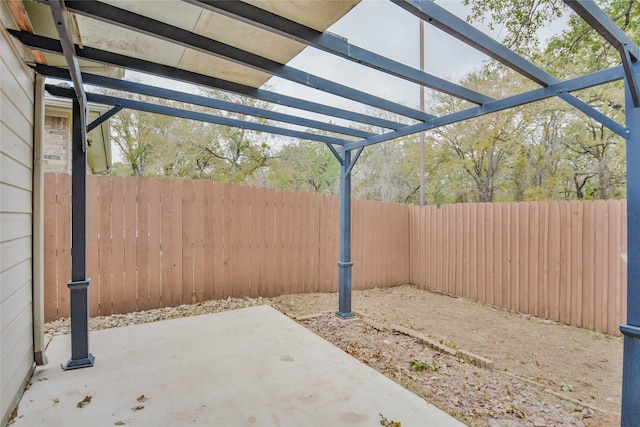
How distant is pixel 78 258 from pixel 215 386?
151 centimetres

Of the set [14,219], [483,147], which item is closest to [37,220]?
[14,219]

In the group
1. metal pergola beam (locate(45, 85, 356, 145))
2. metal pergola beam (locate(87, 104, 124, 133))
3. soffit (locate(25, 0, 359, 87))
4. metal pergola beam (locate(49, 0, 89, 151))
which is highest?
soffit (locate(25, 0, 359, 87))

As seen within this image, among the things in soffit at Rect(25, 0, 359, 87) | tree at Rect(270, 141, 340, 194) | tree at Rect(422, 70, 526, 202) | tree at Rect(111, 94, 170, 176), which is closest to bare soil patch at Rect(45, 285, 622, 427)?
soffit at Rect(25, 0, 359, 87)

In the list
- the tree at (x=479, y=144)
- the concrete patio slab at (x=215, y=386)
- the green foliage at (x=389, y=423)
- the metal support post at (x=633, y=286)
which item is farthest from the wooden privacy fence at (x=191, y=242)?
the tree at (x=479, y=144)

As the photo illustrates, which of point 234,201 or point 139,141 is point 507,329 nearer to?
→ point 234,201

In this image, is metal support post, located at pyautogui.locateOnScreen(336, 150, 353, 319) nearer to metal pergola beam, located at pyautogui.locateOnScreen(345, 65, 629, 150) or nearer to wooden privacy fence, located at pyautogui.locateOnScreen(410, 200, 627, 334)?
metal pergola beam, located at pyautogui.locateOnScreen(345, 65, 629, 150)

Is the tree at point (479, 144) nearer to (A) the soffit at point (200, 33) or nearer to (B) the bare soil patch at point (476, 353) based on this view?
(B) the bare soil patch at point (476, 353)

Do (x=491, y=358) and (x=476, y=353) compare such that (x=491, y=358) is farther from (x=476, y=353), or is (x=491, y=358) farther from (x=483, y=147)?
(x=483, y=147)

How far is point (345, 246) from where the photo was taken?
434 cm

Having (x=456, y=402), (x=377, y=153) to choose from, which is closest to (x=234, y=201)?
(x=456, y=402)

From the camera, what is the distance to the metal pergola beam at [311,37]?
1622 millimetres

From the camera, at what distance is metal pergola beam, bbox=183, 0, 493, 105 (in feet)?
5.32

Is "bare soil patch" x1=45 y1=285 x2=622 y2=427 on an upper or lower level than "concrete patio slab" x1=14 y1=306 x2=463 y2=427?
lower

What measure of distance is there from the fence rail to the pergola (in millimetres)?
1431
